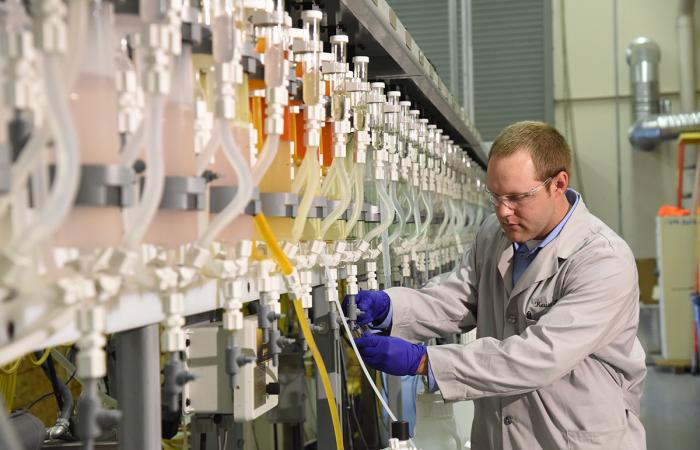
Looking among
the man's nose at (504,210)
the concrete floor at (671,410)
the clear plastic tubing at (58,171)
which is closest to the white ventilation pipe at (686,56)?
the concrete floor at (671,410)

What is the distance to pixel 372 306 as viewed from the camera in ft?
7.12

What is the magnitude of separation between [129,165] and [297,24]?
1.20 m

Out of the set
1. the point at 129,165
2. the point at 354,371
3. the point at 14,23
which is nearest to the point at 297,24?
the point at 129,165

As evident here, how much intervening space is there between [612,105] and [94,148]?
8.02m

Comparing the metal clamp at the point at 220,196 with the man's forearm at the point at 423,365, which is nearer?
the metal clamp at the point at 220,196

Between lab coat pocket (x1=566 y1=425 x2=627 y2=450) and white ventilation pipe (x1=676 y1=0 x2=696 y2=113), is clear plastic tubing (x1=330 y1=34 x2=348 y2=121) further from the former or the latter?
white ventilation pipe (x1=676 y1=0 x2=696 y2=113)

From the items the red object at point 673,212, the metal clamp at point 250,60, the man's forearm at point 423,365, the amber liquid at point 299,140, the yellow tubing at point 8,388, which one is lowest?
the yellow tubing at point 8,388

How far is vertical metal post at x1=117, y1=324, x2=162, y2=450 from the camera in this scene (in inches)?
45.5

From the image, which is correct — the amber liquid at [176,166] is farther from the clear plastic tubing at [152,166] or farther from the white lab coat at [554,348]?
the white lab coat at [554,348]

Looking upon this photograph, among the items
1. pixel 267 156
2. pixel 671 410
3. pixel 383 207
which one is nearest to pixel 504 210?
pixel 383 207

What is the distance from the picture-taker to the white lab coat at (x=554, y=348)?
6.31 feet

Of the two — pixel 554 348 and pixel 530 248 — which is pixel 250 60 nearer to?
pixel 554 348

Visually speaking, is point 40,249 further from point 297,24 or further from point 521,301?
point 521,301

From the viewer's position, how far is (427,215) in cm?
289
